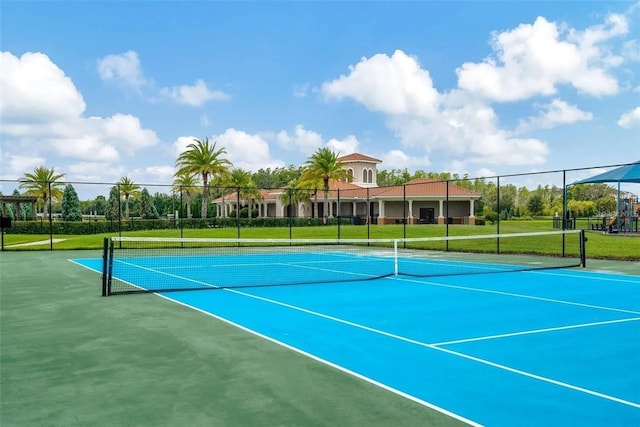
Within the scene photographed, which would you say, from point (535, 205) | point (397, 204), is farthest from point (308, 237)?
point (535, 205)

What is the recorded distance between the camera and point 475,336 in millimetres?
6957

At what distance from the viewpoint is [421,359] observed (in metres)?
5.84

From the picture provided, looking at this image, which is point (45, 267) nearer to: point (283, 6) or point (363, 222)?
point (283, 6)

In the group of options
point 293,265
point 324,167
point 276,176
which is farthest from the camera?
point 276,176

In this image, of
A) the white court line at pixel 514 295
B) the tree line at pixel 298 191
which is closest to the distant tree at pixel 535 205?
the tree line at pixel 298 191

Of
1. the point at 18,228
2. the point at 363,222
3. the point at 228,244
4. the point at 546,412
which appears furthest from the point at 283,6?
the point at 363,222

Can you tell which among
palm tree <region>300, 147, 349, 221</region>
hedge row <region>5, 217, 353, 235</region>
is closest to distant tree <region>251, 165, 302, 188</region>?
palm tree <region>300, 147, 349, 221</region>

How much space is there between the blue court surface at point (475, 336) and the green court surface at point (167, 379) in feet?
1.20

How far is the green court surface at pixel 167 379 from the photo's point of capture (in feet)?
13.8

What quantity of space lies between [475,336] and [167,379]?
3739 millimetres

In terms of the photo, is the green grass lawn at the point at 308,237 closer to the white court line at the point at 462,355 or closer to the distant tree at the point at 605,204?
the white court line at the point at 462,355

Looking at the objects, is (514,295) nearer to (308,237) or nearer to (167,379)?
(167,379)

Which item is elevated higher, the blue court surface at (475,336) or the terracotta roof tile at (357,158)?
the terracotta roof tile at (357,158)

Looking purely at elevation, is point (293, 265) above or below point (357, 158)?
below
